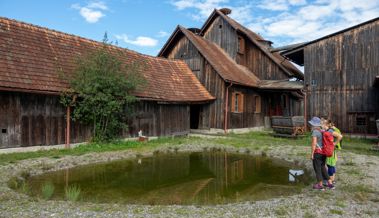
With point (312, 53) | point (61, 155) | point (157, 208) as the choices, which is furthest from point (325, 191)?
point (312, 53)

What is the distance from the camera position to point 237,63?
22.4m

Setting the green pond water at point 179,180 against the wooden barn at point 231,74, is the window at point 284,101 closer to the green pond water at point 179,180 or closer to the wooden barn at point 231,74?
the wooden barn at point 231,74

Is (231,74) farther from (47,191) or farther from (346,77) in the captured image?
(47,191)

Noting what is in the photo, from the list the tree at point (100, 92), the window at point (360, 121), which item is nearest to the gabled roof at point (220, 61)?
the window at point (360, 121)

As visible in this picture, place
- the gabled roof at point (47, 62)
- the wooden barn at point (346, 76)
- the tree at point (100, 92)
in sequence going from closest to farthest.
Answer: the gabled roof at point (47, 62) → the tree at point (100, 92) → the wooden barn at point (346, 76)

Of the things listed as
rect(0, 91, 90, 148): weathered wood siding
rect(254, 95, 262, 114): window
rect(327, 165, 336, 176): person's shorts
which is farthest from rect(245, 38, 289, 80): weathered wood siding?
rect(327, 165, 336, 176): person's shorts

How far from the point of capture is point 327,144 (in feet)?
20.9

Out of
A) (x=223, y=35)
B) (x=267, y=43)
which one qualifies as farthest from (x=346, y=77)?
→ (x=267, y=43)

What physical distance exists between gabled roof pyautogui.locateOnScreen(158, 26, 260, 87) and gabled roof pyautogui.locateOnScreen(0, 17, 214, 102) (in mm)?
2417

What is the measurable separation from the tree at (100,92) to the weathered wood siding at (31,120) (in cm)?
50

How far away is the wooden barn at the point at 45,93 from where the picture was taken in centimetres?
1013

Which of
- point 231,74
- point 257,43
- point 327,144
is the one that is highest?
point 257,43

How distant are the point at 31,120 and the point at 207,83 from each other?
1114 centimetres

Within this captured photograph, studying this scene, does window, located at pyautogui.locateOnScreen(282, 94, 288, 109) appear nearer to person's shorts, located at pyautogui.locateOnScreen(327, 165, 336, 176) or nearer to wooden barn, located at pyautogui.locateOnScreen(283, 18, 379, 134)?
wooden barn, located at pyautogui.locateOnScreen(283, 18, 379, 134)
